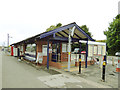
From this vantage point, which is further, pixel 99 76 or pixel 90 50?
pixel 90 50

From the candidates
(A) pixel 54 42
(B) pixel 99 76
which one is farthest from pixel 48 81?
(A) pixel 54 42

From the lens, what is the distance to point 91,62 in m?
9.62

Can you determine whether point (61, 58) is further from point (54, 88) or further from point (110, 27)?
point (110, 27)

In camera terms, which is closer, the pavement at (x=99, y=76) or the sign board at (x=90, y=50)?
the pavement at (x=99, y=76)

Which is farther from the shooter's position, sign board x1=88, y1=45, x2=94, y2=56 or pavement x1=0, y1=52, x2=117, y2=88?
sign board x1=88, y1=45, x2=94, y2=56

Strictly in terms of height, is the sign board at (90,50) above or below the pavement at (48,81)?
above

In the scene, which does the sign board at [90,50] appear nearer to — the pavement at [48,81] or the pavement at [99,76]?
the pavement at [99,76]

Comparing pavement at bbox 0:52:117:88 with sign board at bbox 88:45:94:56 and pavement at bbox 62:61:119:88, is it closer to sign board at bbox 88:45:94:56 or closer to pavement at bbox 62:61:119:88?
pavement at bbox 62:61:119:88

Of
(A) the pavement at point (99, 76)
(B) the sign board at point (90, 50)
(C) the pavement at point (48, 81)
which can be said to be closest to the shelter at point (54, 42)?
(B) the sign board at point (90, 50)

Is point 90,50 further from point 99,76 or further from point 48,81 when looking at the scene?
point 48,81

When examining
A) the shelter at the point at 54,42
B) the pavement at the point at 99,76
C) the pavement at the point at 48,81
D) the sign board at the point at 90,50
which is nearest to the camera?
the pavement at the point at 48,81

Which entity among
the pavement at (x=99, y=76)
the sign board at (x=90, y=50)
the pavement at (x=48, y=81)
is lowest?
the pavement at (x=99, y=76)

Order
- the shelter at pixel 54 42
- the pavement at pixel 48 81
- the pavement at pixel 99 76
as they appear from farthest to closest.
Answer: the shelter at pixel 54 42, the pavement at pixel 99 76, the pavement at pixel 48 81

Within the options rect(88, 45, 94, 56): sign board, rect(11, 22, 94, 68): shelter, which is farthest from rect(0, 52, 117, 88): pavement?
rect(88, 45, 94, 56): sign board
